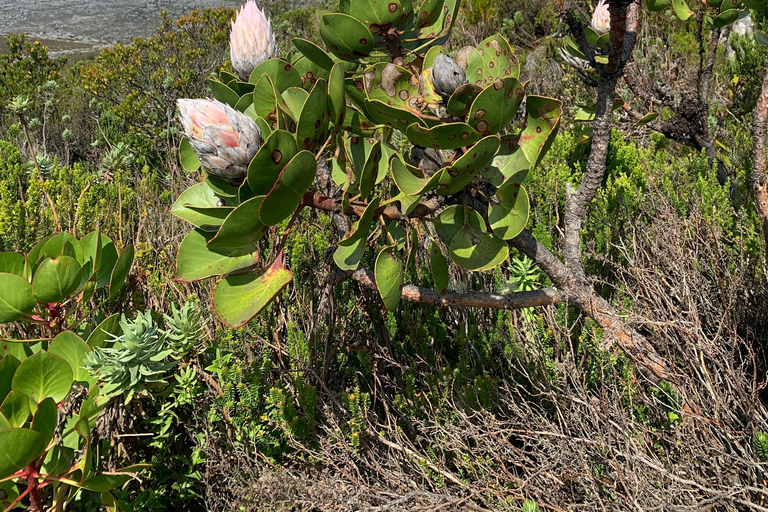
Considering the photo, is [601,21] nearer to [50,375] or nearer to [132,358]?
[132,358]

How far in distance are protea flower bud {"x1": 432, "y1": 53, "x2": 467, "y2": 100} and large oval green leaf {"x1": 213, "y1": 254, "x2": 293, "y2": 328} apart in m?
0.38

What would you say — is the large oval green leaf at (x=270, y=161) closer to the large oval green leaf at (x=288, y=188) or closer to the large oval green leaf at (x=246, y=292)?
the large oval green leaf at (x=288, y=188)

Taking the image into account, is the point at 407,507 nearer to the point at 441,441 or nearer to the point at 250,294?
the point at 441,441

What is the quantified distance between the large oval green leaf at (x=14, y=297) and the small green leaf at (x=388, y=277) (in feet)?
2.54

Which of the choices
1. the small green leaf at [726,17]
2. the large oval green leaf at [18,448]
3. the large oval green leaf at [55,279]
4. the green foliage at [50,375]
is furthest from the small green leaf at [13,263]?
the small green leaf at [726,17]

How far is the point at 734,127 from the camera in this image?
2.89 meters

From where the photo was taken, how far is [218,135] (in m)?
0.78

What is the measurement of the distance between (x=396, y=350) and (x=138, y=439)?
82cm

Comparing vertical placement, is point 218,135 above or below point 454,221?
above

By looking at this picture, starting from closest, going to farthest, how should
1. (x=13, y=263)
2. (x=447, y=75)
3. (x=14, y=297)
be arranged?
(x=447, y=75) < (x=14, y=297) < (x=13, y=263)

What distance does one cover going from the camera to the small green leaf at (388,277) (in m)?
0.91

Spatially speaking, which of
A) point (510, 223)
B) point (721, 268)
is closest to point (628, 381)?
point (721, 268)

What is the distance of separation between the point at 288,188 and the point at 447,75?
31 cm

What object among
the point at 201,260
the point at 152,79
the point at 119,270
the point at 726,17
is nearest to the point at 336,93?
the point at 201,260
